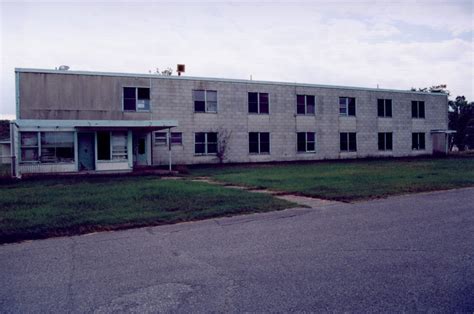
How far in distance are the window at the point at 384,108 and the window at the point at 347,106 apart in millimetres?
2901

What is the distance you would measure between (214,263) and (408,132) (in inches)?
1469

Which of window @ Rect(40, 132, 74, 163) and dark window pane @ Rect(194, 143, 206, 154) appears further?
dark window pane @ Rect(194, 143, 206, 154)

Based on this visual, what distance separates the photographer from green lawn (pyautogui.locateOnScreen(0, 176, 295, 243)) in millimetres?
8633

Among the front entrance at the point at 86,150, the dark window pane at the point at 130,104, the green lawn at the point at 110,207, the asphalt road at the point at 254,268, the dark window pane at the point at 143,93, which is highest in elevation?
the dark window pane at the point at 143,93

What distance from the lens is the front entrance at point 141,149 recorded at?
2802 centimetres

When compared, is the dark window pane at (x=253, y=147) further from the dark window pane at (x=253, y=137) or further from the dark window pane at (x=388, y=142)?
the dark window pane at (x=388, y=142)

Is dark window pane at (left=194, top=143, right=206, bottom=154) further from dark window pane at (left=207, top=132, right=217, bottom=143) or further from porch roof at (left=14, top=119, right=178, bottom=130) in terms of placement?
porch roof at (left=14, top=119, right=178, bottom=130)

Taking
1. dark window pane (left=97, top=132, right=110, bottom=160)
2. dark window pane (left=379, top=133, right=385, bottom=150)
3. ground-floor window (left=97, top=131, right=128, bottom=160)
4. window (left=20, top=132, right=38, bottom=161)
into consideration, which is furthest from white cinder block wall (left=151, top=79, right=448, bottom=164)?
window (left=20, top=132, right=38, bottom=161)

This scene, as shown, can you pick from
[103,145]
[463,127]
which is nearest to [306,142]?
[103,145]

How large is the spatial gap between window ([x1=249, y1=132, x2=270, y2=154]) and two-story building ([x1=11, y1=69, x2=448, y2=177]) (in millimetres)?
75

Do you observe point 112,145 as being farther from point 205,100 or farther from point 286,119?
point 286,119

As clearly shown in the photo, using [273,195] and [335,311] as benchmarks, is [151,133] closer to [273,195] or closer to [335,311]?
[273,195]

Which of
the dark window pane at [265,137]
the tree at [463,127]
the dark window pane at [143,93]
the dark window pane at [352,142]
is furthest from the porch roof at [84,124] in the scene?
the tree at [463,127]

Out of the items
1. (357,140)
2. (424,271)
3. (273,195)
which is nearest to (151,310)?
(424,271)
